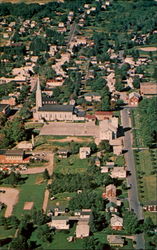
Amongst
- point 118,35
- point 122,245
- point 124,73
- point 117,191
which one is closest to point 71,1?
point 118,35

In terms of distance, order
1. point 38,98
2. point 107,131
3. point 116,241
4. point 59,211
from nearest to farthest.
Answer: point 116,241, point 59,211, point 107,131, point 38,98

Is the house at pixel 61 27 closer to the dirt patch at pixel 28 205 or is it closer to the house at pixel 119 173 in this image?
the house at pixel 119 173

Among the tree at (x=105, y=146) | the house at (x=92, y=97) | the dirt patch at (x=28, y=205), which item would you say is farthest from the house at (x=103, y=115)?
the dirt patch at (x=28, y=205)

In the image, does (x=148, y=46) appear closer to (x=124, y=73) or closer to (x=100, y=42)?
(x=100, y=42)

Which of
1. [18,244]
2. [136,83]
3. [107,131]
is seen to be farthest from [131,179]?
[136,83]

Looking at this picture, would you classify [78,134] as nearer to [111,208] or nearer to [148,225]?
[111,208]
